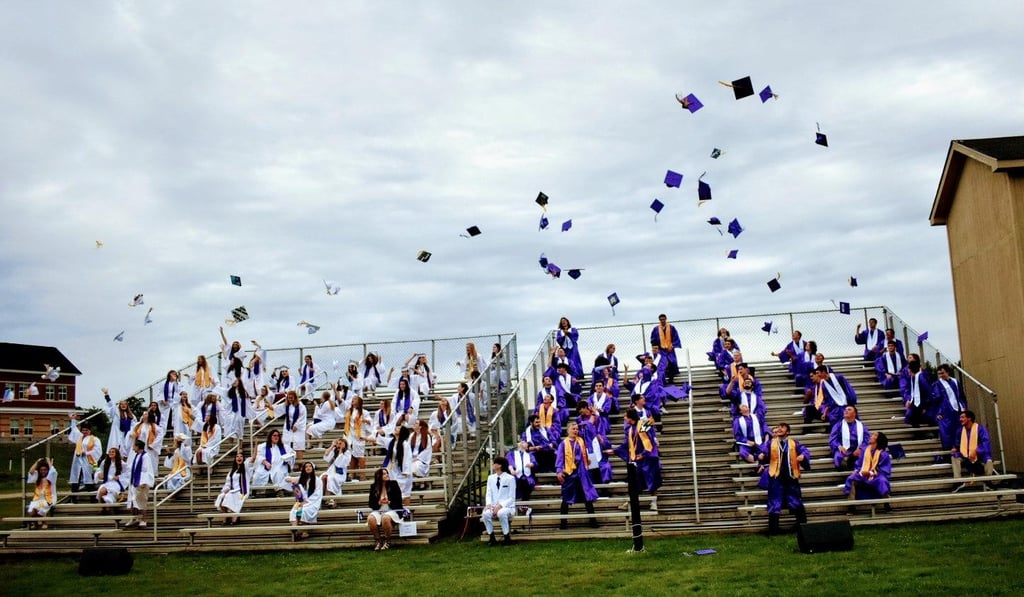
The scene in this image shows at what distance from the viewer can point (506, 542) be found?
48.6ft

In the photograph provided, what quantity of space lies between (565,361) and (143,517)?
9.18 meters

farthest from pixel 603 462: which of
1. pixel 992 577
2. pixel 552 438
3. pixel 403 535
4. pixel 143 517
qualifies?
pixel 143 517

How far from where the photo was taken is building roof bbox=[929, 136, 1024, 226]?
17.3m

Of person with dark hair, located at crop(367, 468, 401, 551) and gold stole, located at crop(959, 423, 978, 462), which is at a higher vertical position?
gold stole, located at crop(959, 423, 978, 462)

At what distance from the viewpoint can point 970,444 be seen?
1539 cm

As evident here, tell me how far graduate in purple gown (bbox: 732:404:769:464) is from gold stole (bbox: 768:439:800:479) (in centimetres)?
263

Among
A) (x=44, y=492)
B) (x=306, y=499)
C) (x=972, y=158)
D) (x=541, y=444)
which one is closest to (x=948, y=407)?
(x=972, y=158)

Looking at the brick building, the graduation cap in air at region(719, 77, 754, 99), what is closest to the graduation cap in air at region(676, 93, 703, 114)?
the graduation cap in air at region(719, 77, 754, 99)

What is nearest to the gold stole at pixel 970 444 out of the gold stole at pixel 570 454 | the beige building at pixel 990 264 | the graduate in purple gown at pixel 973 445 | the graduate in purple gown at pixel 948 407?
the graduate in purple gown at pixel 973 445

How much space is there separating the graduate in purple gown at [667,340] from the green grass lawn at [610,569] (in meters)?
8.40

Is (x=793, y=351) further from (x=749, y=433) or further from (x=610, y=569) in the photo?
(x=610, y=569)

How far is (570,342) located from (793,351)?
507 cm

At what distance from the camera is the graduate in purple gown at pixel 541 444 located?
1741cm

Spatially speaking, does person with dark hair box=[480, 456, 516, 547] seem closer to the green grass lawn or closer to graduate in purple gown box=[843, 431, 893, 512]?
the green grass lawn
